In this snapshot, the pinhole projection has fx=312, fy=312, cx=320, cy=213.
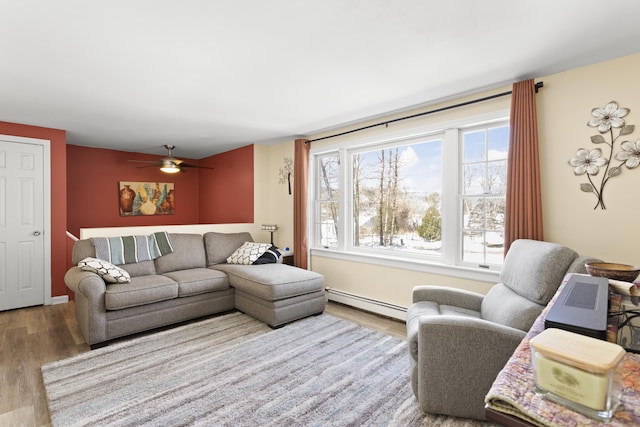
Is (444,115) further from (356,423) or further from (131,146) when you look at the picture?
(131,146)

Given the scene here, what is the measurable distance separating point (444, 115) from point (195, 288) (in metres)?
3.23

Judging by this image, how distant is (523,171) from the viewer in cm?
255

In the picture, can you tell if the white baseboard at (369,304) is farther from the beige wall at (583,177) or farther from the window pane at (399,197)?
the beige wall at (583,177)

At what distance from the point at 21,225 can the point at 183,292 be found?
2.47m

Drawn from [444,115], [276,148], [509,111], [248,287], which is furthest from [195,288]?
[509,111]

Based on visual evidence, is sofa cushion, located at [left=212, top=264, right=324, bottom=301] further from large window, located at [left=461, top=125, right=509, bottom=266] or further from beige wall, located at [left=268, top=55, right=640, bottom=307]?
large window, located at [left=461, top=125, right=509, bottom=266]

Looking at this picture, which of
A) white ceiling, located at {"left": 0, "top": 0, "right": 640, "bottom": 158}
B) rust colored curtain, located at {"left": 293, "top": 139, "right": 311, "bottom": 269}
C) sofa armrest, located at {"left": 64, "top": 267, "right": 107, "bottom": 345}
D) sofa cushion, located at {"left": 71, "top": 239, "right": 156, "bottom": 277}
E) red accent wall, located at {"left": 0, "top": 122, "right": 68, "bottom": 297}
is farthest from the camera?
rust colored curtain, located at {"left": 293, "top": 139, "right": 311, "bottom": 269}

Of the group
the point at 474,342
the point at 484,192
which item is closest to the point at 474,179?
the point at 484,192

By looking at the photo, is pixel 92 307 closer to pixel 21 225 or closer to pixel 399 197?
pixel 21 225

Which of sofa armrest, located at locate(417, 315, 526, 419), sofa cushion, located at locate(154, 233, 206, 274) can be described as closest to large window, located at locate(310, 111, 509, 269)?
sofa armrest, located at locate(417, 315, 526, 419)

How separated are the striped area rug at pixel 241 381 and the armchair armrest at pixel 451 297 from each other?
0.56 meters

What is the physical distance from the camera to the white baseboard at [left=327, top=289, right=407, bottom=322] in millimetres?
3545

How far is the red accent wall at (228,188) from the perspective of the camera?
5.27m

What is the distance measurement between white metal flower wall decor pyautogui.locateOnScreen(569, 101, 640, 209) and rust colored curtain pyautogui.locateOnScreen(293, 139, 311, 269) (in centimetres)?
304
